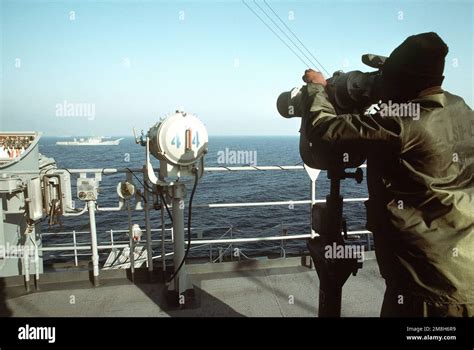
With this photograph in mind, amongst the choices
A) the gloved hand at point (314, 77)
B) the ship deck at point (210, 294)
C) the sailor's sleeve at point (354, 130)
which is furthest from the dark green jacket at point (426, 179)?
the ship deck at point (210, 294)

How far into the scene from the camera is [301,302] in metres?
3.00

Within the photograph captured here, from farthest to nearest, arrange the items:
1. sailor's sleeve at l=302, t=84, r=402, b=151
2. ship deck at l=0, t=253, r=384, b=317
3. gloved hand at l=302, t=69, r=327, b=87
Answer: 1. ship deck at l=0, t=253, r=384, b=317
2. gloved hand at l=302, t=69, r=327, b=87
3. sailor's sleeve at l=302, t=84, r=402, b=151

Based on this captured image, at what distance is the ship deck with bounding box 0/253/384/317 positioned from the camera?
2879 mm

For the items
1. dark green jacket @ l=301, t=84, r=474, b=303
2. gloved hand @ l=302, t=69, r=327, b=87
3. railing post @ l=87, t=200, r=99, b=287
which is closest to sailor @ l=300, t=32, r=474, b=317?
dark green jacket @ l=301, t=84, r=474, b=303

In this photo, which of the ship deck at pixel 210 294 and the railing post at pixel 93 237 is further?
the railing post at pixel 93 237

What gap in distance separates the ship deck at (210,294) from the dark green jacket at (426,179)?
1.51m

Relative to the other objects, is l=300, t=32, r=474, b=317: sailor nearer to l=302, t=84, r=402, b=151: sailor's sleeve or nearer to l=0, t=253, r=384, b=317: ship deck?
l=302, t=84, r=402, b=151: sailor's sleeve

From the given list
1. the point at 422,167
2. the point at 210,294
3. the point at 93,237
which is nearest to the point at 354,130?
the point at 422,167

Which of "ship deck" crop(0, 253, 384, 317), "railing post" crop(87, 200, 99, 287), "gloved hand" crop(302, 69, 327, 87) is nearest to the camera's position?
"gloved hand" crop(302, 69, 327, 87)

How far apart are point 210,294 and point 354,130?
2346 mm

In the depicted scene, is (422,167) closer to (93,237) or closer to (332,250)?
(332,250)

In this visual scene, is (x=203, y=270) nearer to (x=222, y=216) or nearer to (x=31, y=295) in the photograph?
(x=31, y=295)

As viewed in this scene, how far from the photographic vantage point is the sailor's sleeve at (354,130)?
140 centimetres

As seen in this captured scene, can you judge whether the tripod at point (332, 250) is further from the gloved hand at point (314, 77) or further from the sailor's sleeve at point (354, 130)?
the gloved hand at point (314, 77)
